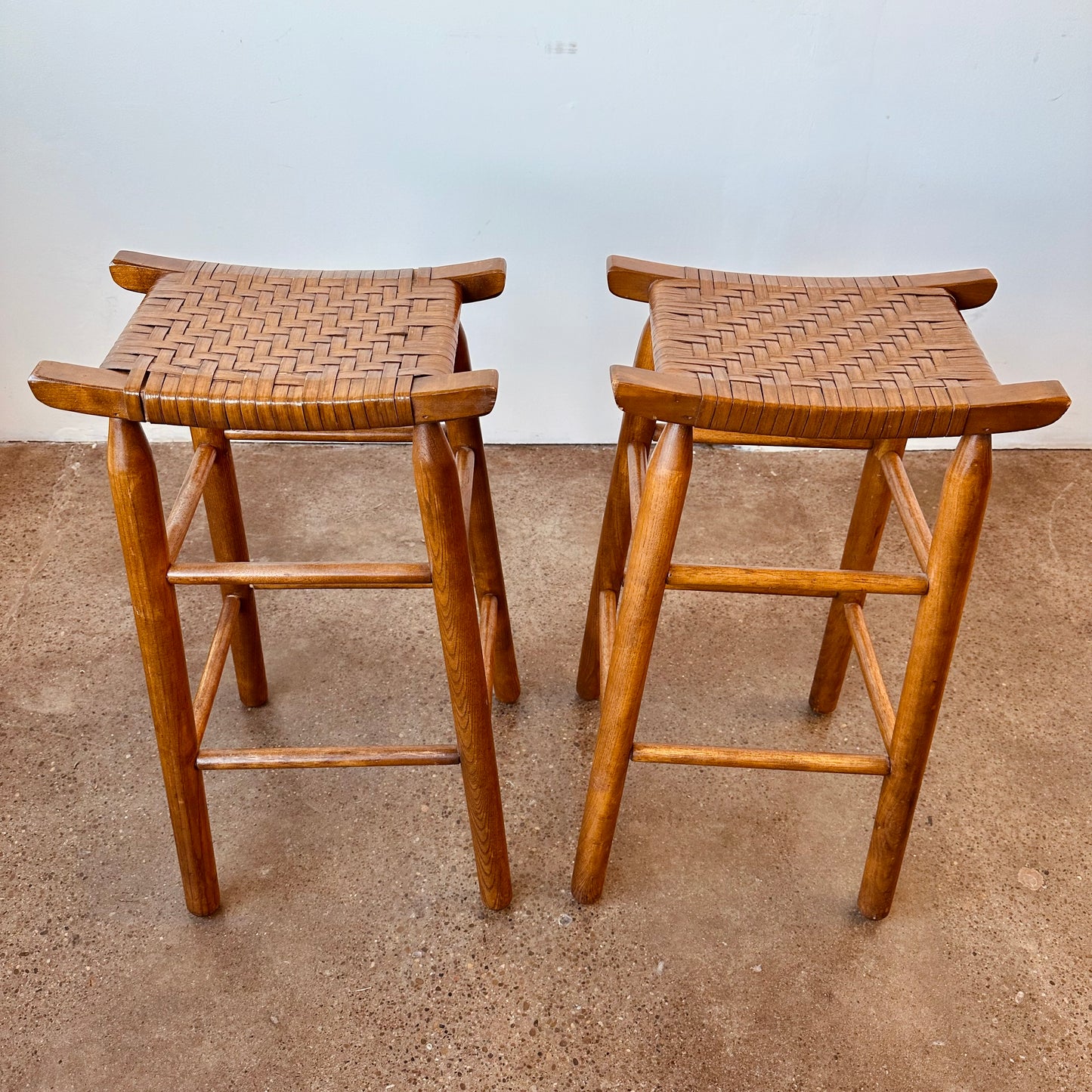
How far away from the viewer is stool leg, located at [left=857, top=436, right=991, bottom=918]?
1.28 metres

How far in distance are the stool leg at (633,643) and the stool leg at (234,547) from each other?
26.2 inches

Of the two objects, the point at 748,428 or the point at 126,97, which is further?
the point at 126,97

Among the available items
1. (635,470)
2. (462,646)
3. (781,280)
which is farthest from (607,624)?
(781,280)

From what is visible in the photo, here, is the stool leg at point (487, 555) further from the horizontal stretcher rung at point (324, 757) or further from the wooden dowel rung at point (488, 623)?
the horizontal stretcher rung at point (324, 757)

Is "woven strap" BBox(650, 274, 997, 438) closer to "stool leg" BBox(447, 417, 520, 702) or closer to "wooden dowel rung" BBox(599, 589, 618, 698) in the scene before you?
"stool leg" BBox(447, 417, 520, 702)

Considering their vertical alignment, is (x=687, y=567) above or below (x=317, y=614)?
above

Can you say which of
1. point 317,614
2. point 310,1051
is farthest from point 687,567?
point 317,614

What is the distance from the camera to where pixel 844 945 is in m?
1.59

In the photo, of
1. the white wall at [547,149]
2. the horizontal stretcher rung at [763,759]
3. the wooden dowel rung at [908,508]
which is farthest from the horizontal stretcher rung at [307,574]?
the white wall at [547,149]

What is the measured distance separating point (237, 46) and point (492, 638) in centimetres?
139

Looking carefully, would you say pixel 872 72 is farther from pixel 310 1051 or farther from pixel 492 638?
pixel 310 1051

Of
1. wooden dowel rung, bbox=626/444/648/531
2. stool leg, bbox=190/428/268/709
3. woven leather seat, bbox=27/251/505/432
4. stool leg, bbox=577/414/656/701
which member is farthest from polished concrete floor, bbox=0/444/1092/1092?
woven leather seat, bbox=27/251/505/432

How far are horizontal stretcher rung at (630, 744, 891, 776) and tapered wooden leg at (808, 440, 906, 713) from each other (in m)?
0.30

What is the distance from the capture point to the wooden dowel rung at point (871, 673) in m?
1.51
